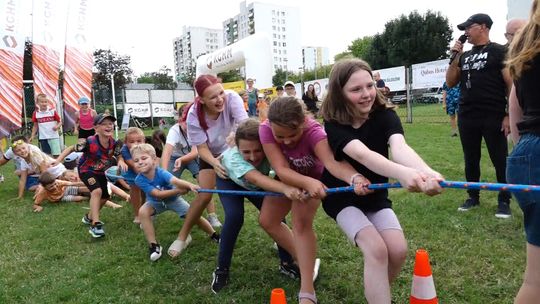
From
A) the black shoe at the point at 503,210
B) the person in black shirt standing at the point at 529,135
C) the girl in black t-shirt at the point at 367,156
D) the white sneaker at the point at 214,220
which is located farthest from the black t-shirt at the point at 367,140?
the white sneaker at the point at 214,220

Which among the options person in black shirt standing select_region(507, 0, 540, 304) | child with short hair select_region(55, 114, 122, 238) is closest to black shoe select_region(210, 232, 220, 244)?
child with short hair select_region(55, 114, 122, 238)

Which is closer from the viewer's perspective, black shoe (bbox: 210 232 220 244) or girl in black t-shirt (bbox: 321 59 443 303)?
girl in black t-shirt (bbox: 321 59 443 303)

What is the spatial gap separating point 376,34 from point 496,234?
4277cm

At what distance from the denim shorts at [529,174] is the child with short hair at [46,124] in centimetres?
888

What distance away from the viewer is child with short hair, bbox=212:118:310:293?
283 cm

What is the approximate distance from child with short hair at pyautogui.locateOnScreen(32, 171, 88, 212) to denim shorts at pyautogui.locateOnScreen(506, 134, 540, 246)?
645 centimetres

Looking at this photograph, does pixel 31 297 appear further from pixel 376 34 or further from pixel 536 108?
pixel 376 34

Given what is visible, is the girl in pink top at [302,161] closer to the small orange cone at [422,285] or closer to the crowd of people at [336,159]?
the crowd of people at [336,159]

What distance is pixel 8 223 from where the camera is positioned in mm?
5695

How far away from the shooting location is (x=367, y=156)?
85.7 inches

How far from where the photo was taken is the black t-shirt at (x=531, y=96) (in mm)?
1632

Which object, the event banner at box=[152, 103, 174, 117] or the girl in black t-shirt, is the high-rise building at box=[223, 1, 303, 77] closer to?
the event banner at box=[152, 103, 174, 117]

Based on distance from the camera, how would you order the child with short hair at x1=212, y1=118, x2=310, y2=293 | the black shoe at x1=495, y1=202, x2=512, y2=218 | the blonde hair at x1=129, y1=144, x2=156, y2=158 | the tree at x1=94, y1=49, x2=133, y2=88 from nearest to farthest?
the child with short hair at x1=212, y1=118, x2=310, y2=293 < the blonde hair at x1=129, y1=144, x2=156, y2=158 < the black shoe at x1=495, y1=202, x2=512, y2=218 < the tree at x1=94, y1=49, x2=133, y2=88

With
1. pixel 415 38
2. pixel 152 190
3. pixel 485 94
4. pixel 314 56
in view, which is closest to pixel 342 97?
pixel 152 190
